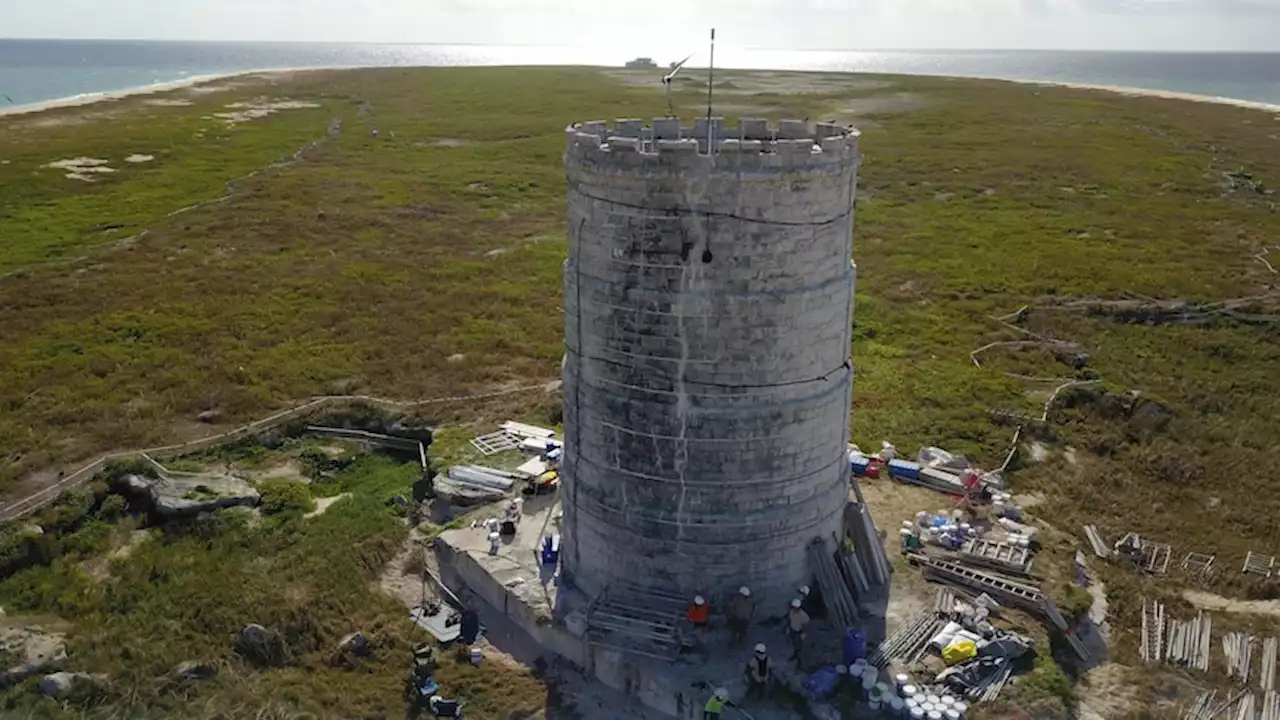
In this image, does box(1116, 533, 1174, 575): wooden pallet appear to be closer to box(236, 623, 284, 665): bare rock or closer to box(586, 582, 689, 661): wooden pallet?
box(586, 582, 689, 661): wooden pallet

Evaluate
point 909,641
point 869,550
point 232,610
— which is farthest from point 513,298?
point 909,641

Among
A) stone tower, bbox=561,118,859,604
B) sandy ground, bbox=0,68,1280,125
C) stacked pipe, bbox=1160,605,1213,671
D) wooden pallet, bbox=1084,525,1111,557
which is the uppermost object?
sandy ground, bbox=0,68,1280,125

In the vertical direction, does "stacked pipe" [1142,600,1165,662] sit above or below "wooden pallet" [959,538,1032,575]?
below

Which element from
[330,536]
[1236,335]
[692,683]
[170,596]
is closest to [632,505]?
[692,683]

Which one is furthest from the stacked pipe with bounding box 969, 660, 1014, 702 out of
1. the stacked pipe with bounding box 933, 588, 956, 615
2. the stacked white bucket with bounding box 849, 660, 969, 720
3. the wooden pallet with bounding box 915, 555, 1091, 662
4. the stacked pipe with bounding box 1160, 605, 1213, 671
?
the stacked pipe with bounding box 1160, 605, 1213, 671

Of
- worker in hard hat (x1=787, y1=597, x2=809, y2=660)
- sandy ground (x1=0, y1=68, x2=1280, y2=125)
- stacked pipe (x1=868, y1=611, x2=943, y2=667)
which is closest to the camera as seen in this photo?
stacked pipe (x1=868, y1=611, x2=943, y2=667)

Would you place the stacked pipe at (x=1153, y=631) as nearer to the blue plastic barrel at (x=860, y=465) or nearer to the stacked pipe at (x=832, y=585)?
the stacked pipe at (x=832, y=585)

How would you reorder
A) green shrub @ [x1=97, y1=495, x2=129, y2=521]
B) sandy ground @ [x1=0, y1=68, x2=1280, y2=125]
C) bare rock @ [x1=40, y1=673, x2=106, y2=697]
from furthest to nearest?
sandy ground @ [x1=0, y1=68, x2=1280, y2=125] → green shrub @ [x1=97, y1=495, x2=129, y2=521] → bare rock @ [x1=40, y1=673, x2=106, y2=697]

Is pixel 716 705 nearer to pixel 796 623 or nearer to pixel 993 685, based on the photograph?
pixel 796 623
